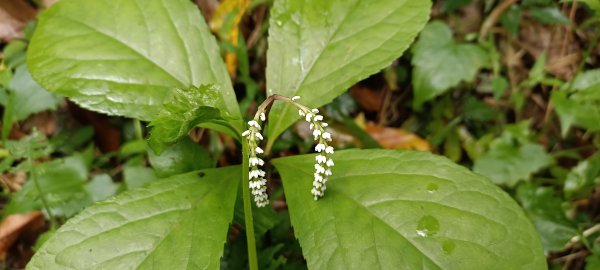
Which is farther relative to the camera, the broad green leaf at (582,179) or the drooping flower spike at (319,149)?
the broad green leaf at (582,179)

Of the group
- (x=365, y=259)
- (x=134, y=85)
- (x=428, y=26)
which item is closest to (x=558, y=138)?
(x=428, y=26)

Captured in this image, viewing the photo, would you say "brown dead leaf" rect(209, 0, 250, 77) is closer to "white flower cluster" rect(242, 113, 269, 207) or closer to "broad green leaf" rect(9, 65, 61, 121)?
"broad green leaf" rect(9, 65, 61, 121)

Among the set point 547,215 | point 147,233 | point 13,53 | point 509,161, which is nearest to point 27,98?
point 13,53

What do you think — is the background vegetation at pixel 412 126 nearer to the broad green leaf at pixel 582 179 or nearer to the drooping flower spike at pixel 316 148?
the broad green leaf at pixel 582 179

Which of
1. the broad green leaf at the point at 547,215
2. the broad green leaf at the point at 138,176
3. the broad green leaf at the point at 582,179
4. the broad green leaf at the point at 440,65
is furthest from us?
the broad green leaf at the point at 440,65

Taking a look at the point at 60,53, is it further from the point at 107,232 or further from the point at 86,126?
the point at 86,126

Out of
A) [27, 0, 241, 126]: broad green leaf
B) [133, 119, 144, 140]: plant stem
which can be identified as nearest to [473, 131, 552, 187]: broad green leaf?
[27, 0, 241, 126]: broad green leaf

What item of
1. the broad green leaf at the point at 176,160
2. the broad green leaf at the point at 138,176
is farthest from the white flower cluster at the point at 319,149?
the broad green leaf at the point at 138,176
